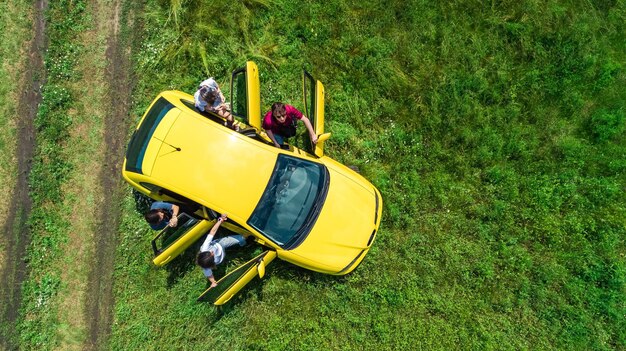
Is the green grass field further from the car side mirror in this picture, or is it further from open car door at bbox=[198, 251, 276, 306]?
the car side mirror

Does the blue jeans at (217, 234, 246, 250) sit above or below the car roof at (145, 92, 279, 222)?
below

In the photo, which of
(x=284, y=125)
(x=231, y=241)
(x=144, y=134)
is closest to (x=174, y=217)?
(x=231, y=241)

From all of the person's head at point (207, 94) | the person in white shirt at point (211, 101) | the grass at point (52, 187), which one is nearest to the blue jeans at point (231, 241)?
the person in white shirt at point (211, 101)

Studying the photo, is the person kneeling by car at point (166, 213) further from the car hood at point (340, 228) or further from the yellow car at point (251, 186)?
the car hood at point (340, 228)

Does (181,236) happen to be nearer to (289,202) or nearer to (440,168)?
Answer: (289,202)

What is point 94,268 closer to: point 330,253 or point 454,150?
point 330,253

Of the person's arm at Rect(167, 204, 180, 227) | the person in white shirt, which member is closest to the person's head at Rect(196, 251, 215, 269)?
the person's arm at Rect(167, 204, 180, 227)
